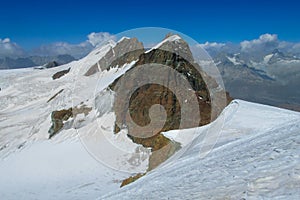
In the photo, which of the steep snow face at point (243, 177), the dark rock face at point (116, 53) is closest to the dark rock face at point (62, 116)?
the dark rock face at point (116, 53)

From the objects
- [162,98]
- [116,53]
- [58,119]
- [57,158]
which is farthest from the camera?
[116,53]

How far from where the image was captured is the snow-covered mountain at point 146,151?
831 centimetres

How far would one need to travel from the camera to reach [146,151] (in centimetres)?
3072

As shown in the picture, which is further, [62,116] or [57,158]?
[62,116]

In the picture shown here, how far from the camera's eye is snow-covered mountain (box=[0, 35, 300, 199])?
27.3 ft

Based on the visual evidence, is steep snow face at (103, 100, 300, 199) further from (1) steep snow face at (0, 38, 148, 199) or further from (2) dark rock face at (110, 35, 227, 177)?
(1) steep snow face at (0, 38, 148, 199)

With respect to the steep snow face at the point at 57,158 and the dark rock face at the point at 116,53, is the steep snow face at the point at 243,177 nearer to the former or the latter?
A: the steep snow face at the point at 57,158

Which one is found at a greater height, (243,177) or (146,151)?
(146,151)

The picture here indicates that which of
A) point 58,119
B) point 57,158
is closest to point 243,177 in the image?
point 57,158

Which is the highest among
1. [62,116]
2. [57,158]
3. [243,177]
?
[62,116]

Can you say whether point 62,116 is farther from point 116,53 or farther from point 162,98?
point 116,53

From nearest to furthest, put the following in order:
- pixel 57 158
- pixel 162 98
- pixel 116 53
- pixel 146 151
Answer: pixel 146 151, pixel 57 158, pixel 162 98, pixel 116 53

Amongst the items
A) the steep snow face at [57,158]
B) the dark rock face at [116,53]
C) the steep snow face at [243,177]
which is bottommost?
the steep snow face at [243,177]

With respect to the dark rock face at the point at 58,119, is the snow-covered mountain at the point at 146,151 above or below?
below
